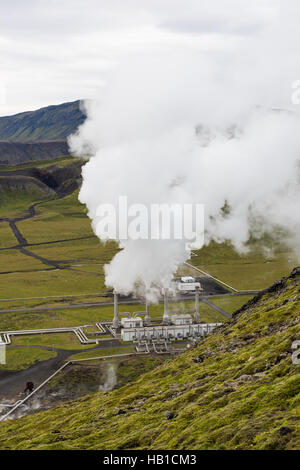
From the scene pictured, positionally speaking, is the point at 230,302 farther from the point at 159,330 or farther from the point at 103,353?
the point at 103,353

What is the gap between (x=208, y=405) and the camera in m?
65.6

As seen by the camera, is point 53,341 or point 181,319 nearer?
point 53,341

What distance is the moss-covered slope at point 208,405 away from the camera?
172 ft

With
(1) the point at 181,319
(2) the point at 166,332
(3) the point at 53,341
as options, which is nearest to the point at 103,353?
(3) the point at 53,341

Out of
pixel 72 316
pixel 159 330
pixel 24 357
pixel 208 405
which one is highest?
pixel 208 405

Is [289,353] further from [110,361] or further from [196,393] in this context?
[110,361]

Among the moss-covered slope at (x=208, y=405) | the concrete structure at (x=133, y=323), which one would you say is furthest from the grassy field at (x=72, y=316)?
the moss-covered slope at (x=208, y=405)

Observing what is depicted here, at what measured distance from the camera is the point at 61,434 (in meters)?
72.3

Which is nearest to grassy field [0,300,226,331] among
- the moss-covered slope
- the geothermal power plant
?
the geothermal power plant

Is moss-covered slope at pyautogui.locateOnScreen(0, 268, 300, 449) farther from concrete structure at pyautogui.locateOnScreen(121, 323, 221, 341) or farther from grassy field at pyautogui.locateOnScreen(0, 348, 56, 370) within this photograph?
concrete structure at pyautogui.locateOnScreen(121, 323, 221, 341)

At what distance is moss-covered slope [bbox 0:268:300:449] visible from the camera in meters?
52.4

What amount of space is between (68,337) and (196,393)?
3045 inches

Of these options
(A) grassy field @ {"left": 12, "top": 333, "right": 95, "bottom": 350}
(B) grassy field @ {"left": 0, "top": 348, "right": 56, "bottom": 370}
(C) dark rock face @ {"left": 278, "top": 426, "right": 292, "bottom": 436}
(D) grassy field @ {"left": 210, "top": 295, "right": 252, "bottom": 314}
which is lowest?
(B) grassy field @ {"left": 0, "top": 348, "right": 56, "bottom": 370}

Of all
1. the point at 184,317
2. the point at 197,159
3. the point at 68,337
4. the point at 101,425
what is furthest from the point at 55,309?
the point at 101,425
